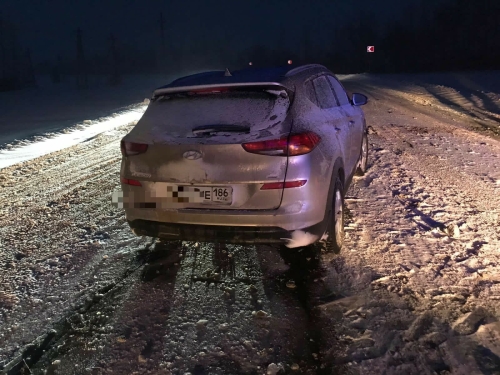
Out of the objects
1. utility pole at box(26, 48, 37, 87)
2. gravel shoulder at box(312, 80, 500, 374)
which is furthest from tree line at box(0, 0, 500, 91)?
gravel shoulder at box(312, 80, 500, 374)

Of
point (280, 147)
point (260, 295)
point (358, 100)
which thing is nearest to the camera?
point (280, 147)

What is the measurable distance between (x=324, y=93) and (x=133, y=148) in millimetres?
2101

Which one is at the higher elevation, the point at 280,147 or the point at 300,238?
the point at 280,147

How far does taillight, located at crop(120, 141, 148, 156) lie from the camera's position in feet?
11.2

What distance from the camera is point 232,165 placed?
3.16 meters

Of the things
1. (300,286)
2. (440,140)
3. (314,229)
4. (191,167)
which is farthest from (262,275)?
(440,140)

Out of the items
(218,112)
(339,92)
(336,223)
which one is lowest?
(336,223)

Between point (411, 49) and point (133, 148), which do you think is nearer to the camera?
point (133, 148)

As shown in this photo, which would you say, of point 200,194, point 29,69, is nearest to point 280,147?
point 200,194

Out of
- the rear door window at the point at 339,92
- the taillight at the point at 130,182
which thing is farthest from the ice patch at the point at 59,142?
the rear door window at the point at 339,92

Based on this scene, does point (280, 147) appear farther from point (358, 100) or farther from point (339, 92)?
point (358, 100)

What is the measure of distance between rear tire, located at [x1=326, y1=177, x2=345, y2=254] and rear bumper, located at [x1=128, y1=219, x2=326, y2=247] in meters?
0.34

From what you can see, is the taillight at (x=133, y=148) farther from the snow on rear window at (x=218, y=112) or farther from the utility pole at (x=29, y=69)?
the utility pole at (x=29, y=69)

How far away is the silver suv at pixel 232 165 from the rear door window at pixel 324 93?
462mm
